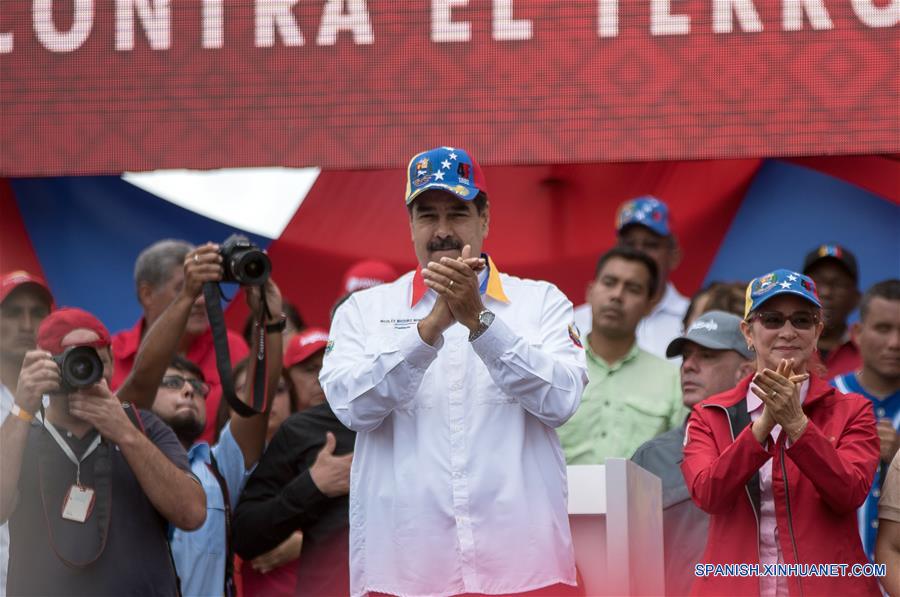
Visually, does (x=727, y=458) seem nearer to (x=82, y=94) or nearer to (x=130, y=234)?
(x=82, y=94)

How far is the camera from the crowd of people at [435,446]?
11.1ft

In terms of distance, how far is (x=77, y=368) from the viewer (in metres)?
3.86

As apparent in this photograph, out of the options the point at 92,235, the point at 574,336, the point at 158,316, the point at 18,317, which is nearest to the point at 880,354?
the point at 574,336

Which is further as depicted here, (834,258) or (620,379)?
(834,258)

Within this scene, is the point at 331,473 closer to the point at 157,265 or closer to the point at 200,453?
the point at 200,453

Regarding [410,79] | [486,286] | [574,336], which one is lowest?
[574,336]

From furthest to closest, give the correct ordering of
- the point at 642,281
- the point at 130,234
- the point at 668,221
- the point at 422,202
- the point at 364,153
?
1. the point at 130,234
2. the point at 668,221
3. the point at 642,281
4. the point at 364,153
5. the point at 422,202

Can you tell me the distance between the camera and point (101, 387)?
3.88 metres

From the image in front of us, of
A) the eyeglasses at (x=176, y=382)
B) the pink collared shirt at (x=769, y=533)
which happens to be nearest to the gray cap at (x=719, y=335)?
the pink collared shirt at (x=769, y=533)

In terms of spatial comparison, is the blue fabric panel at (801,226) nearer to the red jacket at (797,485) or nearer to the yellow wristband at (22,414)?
the red jacket at (797,485)

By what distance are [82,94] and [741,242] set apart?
3.76 metres

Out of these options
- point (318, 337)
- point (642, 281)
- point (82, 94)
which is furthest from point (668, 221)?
point (82, 94)

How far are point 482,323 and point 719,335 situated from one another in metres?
1.40

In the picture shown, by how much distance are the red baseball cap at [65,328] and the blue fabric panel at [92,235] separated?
8.84 ft
